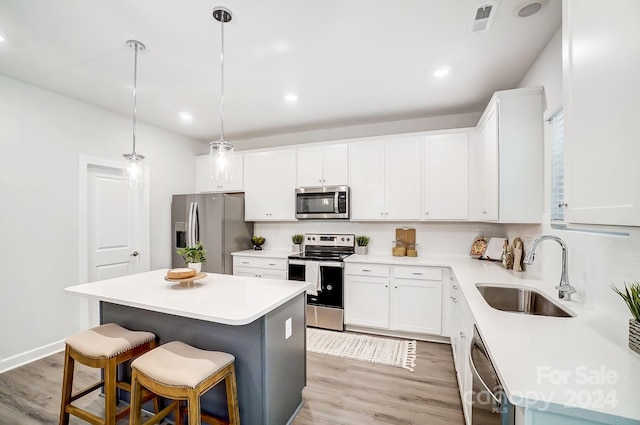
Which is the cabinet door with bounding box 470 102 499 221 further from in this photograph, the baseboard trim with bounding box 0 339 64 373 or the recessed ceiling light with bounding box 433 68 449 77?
the baseboard trim with bounding box 0 339 64 373

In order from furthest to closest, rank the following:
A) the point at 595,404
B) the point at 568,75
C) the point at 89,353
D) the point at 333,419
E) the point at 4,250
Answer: the point at 4,250 < the point at 333,419 < the point at 89,353 < the point at 568,75 < the point at 595,404

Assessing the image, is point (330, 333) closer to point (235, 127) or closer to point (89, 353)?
point (89, 353)

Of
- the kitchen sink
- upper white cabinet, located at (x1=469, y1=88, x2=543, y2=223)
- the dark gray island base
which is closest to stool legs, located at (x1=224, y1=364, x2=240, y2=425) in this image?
the dark gray island base

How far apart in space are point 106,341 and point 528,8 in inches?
132

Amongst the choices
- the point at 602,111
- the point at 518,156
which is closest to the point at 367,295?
the point at 518,156

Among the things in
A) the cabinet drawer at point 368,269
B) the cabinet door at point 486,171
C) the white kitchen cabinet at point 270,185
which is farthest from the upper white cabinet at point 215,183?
the cabinet door at point 486,171

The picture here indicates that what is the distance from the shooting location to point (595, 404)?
0.77 meters

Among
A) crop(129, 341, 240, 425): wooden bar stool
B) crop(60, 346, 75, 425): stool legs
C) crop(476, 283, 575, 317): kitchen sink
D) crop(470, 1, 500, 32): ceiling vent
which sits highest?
crop(470, 1, 500, 32): ceiling vent

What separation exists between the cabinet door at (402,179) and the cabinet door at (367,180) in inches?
3.4

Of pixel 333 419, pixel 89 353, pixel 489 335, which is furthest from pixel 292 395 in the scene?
pixel 489 335

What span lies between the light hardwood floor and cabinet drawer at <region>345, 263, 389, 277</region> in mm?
948

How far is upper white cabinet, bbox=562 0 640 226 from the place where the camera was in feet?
2.77

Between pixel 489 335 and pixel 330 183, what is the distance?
112 inches

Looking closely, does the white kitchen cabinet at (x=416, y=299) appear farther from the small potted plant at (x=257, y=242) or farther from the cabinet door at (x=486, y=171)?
the small potted plant at (x=257, y=242)
